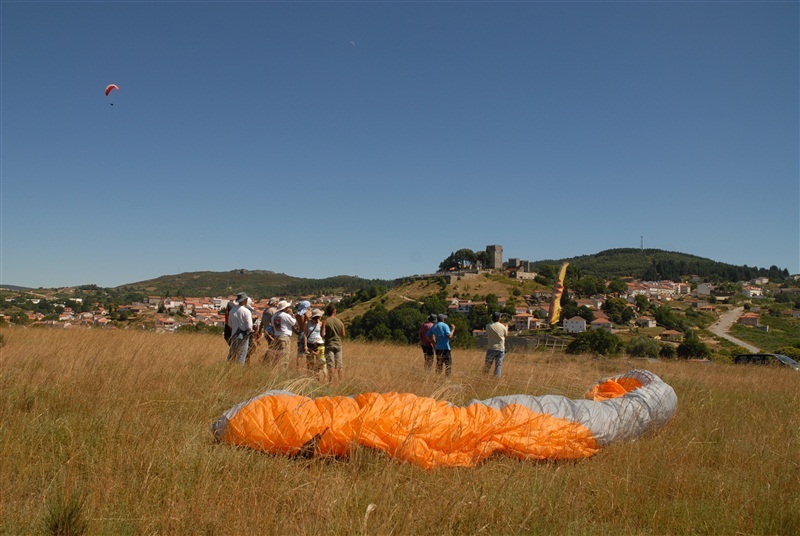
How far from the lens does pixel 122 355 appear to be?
6.70m

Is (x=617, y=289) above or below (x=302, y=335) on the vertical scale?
above

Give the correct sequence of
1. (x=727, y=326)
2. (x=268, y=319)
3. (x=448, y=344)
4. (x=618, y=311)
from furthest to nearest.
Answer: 1. (x=618, y=311)
2. (x=727, y=326)
3. (x=448, y=344)
4. (x=268, y=319)

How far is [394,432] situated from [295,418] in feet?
2.22

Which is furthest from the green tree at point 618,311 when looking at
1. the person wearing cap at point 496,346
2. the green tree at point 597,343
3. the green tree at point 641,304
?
the person wearing cap at point 496,346

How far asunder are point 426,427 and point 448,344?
6.13m

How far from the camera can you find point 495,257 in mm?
132500

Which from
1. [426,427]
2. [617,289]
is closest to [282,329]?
[426,427]

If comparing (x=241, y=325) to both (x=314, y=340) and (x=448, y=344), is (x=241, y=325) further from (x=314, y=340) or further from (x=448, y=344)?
(x=448, y=344)

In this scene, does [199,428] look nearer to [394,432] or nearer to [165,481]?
[165,481]

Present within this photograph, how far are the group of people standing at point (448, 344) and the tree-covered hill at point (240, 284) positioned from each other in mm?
78605

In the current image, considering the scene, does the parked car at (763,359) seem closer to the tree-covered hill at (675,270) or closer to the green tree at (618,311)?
the green tree at (618,311)

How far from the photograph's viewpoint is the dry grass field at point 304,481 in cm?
258

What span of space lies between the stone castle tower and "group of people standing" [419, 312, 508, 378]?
404 feet

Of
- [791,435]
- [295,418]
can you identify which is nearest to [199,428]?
[295,418]
